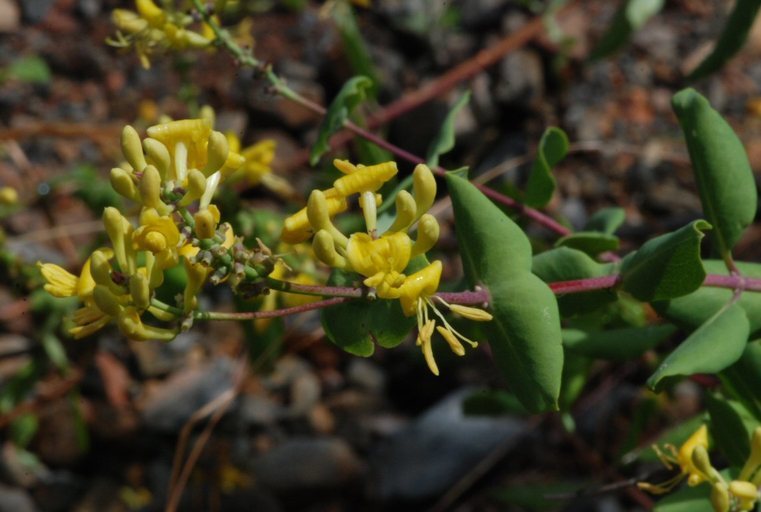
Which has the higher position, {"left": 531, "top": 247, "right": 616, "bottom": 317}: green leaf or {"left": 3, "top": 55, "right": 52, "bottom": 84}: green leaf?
{"left": 531, "top": 247, "right": 616, "bottom": 317}: green leaf

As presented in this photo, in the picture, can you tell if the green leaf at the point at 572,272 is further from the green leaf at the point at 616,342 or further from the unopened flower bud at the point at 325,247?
the unopened flower bud at the point at 325,247

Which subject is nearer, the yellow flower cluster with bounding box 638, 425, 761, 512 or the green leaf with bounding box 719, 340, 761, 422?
the yellow flower cluster with bounding box 638, 425, 761, 512

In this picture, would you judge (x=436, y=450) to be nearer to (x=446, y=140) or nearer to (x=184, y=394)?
(x=184, y=394)

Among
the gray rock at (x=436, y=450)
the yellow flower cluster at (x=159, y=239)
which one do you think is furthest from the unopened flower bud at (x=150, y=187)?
the gray rock at (x=436, y=450)

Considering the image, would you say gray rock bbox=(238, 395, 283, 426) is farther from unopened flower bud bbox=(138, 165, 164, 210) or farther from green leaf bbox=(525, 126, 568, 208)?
unopened flower bud bbox=(138, 165, 164, 210)

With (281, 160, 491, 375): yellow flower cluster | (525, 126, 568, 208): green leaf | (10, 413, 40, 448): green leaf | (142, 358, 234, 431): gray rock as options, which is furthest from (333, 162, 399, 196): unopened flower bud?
(10, 413, 40, 448): green leaf

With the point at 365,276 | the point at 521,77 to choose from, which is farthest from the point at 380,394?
the point at 365,276

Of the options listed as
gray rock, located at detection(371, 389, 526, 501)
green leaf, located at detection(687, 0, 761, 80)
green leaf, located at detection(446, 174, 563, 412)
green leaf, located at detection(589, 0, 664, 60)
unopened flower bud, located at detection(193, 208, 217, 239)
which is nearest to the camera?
unopened flower bud, located at detection(193, 208, 217, 239)
